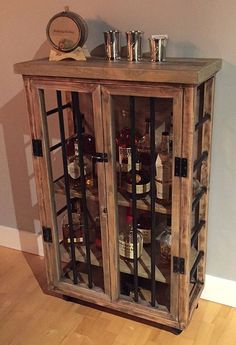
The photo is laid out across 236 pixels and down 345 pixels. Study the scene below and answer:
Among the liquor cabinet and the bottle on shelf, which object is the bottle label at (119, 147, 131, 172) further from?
the bottle on shelf

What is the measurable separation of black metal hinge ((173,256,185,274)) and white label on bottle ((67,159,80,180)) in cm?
52

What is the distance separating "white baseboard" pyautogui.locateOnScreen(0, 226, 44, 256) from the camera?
2246 mm

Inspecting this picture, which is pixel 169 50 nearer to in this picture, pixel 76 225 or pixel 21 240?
pixel 76 225

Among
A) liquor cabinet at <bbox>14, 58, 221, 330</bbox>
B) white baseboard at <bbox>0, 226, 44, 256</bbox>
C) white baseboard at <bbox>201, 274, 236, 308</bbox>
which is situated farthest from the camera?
white baseboard at <bbox>0, 226, 44, 256</bbox>

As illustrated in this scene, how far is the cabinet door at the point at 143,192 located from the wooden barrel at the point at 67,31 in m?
0.25

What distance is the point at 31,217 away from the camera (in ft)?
7.24

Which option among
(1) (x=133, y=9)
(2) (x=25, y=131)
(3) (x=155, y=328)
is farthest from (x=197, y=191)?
(2) (x=25, y=131)

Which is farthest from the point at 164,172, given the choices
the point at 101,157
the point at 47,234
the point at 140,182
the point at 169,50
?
the point at 47,234

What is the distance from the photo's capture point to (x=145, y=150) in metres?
1.62

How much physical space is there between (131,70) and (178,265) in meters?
0.72

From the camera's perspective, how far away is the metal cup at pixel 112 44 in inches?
59.9

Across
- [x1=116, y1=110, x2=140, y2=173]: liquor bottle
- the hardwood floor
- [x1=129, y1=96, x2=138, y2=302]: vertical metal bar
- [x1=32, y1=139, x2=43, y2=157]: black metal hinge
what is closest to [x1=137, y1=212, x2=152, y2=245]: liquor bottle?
[x1=129, y1=96, x2=138, y2=302]: vertical metal bar

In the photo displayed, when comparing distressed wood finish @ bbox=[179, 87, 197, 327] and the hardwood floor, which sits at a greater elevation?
distressed wood finish @ bbox=[179, 87, 197, 327]

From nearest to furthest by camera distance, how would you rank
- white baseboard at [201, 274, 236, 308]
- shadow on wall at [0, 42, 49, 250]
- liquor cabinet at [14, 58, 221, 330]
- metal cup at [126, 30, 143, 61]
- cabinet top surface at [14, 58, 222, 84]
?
cabinet top surface at [14, 58, 222, 84]
liquor cabinet at [14, 58, 221, 330]
metal cup at [126, 30, 143, 61]
white baseboard at [201, 274, 236, 308]
shadow on wall at [0, 42, 49, 250]
